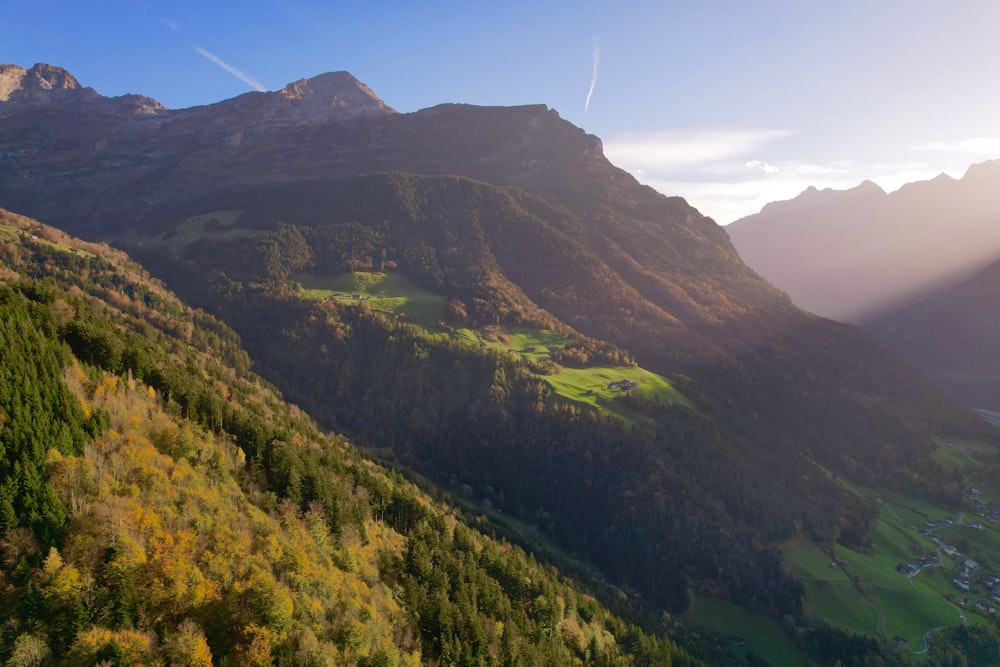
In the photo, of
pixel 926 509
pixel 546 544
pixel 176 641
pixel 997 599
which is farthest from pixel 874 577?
pixel 176 641

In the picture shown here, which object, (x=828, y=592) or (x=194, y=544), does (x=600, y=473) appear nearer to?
(x=828, y=592)

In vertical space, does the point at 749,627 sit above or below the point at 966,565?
below

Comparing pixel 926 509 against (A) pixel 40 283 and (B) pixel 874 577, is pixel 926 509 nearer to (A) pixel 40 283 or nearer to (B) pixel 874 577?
(B) pixel 874 577

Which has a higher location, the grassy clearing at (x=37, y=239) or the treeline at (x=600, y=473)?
the grassy clearing at (x=37, y=239)

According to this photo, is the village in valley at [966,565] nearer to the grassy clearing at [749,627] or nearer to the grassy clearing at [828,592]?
the grassy clearing at [828,592]

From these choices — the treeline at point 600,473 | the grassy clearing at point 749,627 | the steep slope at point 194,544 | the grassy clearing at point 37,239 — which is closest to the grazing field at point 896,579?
the treeline at point 600,473

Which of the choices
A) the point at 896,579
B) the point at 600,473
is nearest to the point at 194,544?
the point at 600,473
